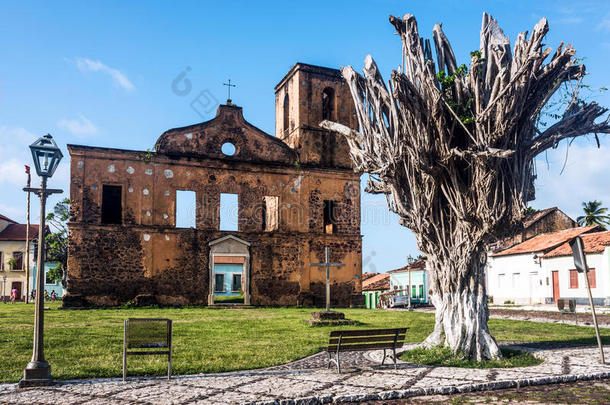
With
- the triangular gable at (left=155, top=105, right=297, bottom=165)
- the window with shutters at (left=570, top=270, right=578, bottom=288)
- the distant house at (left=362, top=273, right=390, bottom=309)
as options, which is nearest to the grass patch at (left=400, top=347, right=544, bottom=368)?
the triangular gable at (left=155, top=105, right=297, bottom=165)

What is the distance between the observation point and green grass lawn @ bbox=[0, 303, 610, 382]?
8289 millimetres

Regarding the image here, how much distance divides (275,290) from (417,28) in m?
17.2

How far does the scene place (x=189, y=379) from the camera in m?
7.33

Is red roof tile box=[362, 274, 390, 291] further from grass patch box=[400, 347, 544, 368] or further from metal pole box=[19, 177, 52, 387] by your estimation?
metal pole box=[19, 177, 52, 387]

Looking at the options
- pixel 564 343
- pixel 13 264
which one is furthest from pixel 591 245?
pixel 13 264

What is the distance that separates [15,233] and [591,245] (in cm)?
4278

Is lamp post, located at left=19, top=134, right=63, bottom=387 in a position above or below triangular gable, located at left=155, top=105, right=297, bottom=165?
below

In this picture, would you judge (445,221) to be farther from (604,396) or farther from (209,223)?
(209,223)

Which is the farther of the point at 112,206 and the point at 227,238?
the point at 112,206

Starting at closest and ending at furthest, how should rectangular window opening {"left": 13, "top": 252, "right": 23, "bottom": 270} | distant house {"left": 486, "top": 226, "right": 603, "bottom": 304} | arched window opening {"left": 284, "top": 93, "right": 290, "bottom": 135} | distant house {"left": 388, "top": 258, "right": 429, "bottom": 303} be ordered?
arched window opening {"left": 284, "top": 93, "right": 290, "bottom": 135}, distant house {"left": 486, "top": 226, "right": 603, "bottom": 304}, distant house {"left": 388, "top": 258, "right": 429, "bottom": 303}, rectangular window opening {"left": 13, "top": 252, "right": 23, "bottom": 270}

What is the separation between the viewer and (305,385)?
6898 mm

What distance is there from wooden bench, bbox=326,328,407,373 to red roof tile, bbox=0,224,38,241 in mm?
43340

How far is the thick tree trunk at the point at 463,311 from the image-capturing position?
899cm

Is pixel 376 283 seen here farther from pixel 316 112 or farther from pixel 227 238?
pixel 227 238
